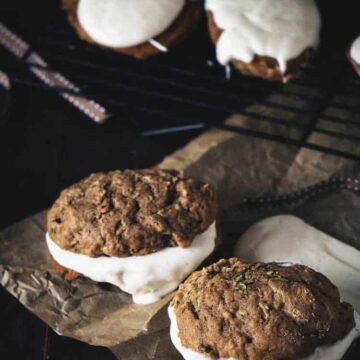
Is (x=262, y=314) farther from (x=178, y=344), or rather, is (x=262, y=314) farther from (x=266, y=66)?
(x=266, y=66)

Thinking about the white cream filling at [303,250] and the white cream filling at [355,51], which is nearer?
the white cream filling at [303,250]

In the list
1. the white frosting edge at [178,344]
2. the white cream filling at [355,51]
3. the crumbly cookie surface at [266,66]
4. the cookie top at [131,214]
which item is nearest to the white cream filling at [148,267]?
the cookie top at [131,214]

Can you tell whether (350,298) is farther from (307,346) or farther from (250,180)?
(250,180)

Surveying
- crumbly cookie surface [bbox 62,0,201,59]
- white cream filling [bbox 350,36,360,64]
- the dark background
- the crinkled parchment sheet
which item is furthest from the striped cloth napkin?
white cream filling [bbox 350,36,360,64]

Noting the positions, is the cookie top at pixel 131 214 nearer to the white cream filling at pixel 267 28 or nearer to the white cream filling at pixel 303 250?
the white cream filling at pixel 303 250

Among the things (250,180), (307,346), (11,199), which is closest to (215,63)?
(250,180)

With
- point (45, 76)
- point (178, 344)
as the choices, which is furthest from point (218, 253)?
point (45, 76)

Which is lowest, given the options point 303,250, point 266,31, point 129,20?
point 303,250
